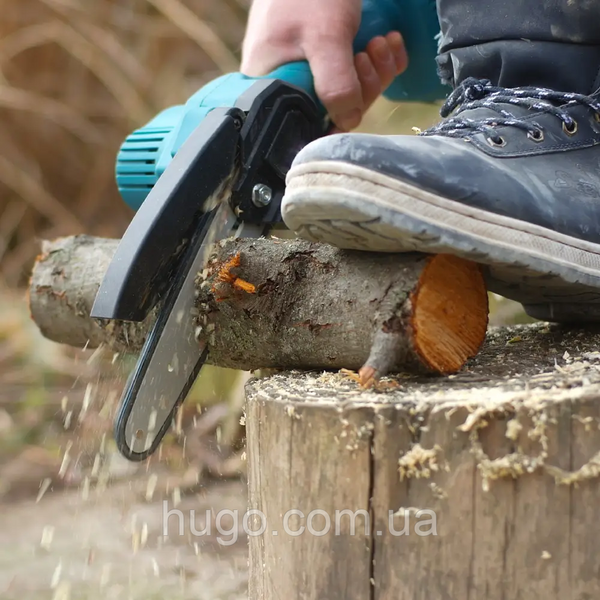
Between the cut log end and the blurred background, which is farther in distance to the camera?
the blurred background

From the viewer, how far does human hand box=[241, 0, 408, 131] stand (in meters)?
1.43

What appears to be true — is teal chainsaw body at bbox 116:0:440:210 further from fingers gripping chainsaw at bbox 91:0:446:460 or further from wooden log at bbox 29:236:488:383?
wooden log at bbox 29:236:488:383

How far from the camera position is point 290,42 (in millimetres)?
1442

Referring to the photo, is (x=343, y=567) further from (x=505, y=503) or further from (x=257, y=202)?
(x=257, y=202)

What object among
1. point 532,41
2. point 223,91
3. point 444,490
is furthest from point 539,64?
point 444,490

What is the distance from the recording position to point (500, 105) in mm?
1074

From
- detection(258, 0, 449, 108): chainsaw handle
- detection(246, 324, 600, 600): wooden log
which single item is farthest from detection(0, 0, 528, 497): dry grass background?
detection(246, 324, 600, 600): wooden log

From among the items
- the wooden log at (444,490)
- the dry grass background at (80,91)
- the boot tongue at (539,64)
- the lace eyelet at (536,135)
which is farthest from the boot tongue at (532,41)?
the dry grass background at (80,91)

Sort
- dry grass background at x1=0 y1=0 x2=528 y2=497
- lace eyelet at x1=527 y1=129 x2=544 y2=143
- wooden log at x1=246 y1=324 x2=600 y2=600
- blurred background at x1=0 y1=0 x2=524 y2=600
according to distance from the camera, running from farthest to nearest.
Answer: dry grass background at x1=0 y1=0 x2=528 y2=497, blurred background at x1=0 y1=0 x2=524 y2=600, lace eyelet at x1=527 y1=129 x2=544 y2=143, wooden log at x1=246 y1=324 x2=600 y2=600

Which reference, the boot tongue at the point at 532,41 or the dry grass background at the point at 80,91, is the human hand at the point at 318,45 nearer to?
the boot tongue at the point at 532,41

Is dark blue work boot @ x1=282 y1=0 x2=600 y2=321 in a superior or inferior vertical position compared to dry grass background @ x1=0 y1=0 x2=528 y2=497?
inferior

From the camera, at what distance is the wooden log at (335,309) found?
925 millimetres

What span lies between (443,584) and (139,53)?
3.64 meters

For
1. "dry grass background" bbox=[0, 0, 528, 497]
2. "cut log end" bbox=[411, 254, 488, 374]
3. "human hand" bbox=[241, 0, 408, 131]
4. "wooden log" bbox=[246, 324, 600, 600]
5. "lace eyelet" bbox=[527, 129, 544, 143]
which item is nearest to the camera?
"wooden log" bbox=[246, 324, 600, 600]
